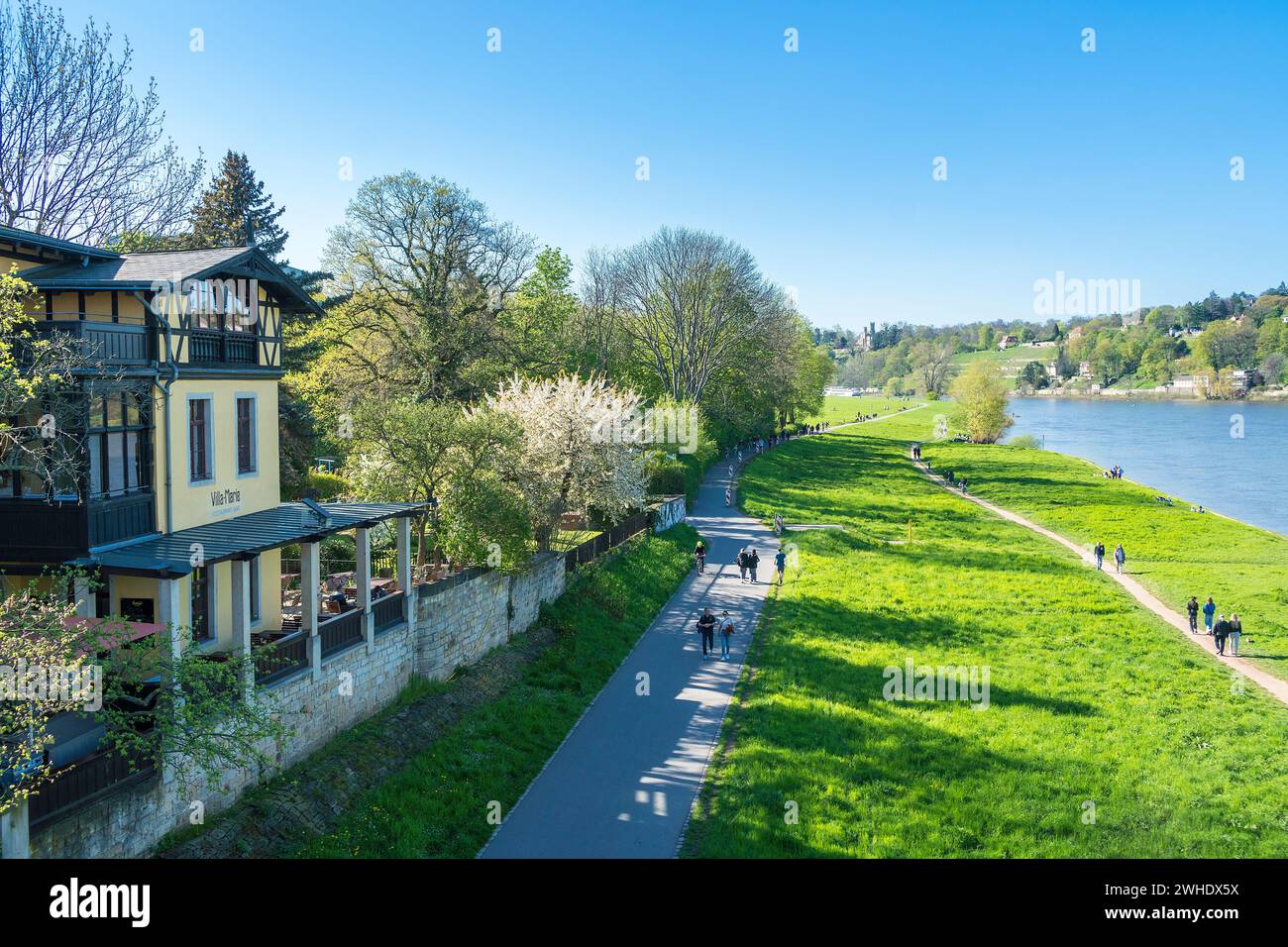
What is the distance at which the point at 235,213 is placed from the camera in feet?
122

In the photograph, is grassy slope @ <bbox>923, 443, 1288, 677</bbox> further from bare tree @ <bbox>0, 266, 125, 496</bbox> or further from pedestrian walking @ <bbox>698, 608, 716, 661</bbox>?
bare tree @ <bbox>0, 266, 125, 496</bbox>

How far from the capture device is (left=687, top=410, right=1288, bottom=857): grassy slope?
1464 centimetres

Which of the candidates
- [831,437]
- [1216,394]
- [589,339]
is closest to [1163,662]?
[589,339]

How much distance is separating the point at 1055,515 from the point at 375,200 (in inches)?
1587

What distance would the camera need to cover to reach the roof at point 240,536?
42.7 feet

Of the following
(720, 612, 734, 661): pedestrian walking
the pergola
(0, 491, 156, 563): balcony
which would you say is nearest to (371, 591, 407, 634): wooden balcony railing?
the pergola

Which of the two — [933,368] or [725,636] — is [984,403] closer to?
[725,636]

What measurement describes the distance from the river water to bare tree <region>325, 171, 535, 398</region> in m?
44.8

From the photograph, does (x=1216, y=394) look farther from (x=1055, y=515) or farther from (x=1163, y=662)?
(x=1163, y=662)

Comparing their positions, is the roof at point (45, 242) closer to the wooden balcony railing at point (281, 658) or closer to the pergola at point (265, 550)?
the pergola at point (265, 550)

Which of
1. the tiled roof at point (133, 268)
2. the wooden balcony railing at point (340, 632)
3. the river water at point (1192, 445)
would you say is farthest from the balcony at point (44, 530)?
the river water at point (1192, 445)

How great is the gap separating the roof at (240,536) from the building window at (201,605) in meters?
0.96

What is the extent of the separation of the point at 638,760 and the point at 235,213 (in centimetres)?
3040

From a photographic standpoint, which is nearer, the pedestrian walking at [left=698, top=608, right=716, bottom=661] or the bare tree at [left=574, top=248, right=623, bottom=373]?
the pedestrian walking at [left=698, top=608, right=716, bottom=661]
